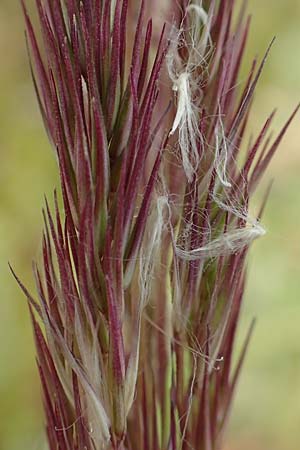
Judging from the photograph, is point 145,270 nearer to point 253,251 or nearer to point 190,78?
point 190,78

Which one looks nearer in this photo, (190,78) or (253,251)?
(190,78)

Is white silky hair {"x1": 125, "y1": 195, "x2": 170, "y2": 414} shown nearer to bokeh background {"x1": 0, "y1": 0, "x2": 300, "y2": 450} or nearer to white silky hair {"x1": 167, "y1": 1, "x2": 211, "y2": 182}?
white silky hair {"x1": 167, "y1": 1, "x2": 211, "y2": 182}

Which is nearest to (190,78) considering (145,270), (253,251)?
(145,270)

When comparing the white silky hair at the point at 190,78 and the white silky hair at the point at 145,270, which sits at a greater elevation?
the white silky hair at the point at 190,78

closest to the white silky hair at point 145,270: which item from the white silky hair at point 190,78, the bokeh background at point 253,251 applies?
the white silky hair at point 190,78

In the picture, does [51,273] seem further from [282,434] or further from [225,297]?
[282,434]

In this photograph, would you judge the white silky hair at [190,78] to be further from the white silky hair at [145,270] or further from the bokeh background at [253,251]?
the bokeh background at [253,251]

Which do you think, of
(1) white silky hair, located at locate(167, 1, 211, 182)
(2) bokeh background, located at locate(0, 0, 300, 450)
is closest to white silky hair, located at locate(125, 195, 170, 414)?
(1) white silky hair, located at locate(167, 1, 211, 182)
